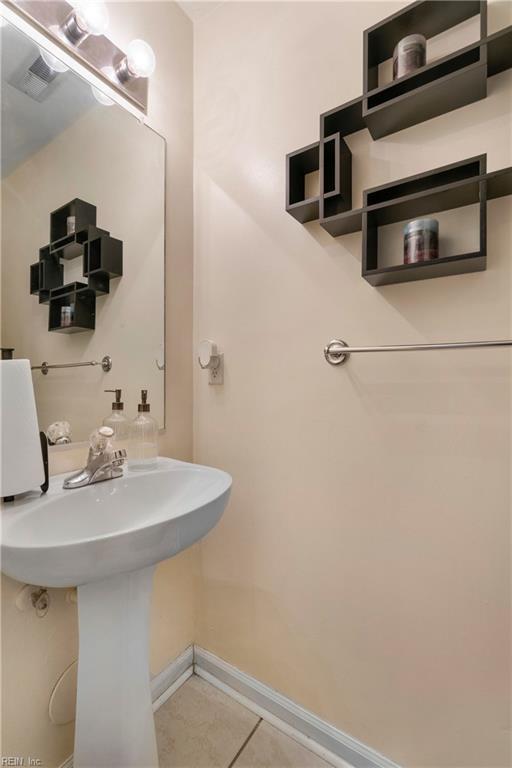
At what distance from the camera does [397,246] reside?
92 cm

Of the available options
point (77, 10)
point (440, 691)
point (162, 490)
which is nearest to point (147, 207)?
point (77, 10)

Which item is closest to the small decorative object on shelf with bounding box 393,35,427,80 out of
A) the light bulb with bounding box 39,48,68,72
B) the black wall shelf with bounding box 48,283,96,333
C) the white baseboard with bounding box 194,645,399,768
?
the light bulb with bounding box 39,48,68,72

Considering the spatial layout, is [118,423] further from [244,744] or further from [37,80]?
[244,744]

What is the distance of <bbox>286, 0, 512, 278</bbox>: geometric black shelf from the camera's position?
0.76 m

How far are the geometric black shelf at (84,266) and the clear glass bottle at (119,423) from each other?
0.24 meters

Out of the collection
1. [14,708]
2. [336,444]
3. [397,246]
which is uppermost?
[397,246]

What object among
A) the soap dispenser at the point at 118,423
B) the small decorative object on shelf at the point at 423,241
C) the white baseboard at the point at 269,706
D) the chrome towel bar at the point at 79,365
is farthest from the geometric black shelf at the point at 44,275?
the white baseboard at the point at 269,706

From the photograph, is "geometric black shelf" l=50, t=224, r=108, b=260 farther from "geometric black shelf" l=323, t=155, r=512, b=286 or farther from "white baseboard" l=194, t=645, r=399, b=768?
"white baseboard" l=194, t=645, r=399, b=768

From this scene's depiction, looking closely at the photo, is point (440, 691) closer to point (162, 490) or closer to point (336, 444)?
point (336, 444)

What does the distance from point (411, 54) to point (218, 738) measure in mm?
2029

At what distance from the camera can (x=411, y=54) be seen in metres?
0.84

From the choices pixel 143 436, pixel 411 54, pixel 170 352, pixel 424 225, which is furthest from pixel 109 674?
pixel 411 54

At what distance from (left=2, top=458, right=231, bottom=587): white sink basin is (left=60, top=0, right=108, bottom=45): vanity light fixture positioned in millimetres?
1232

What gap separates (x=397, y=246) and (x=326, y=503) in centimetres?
77
